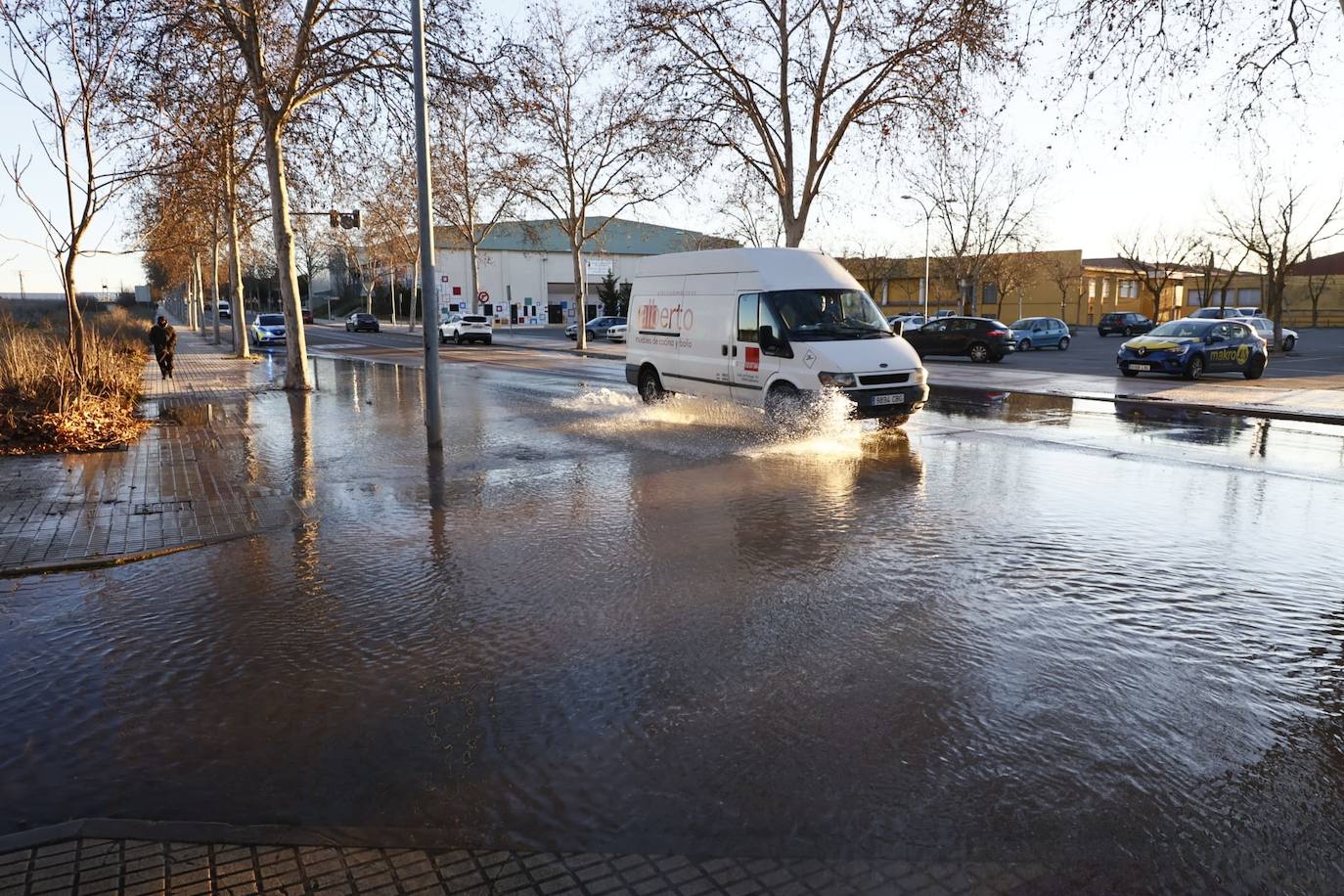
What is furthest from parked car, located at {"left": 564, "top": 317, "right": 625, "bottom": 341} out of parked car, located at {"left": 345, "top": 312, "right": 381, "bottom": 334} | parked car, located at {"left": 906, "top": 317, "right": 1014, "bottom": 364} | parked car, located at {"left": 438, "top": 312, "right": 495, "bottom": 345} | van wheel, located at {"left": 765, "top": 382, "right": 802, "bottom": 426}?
van wheel, located at {"left": 765, "top": 382, "right": 802, "bottom": 426}

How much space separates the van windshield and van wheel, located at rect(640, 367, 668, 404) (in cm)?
368

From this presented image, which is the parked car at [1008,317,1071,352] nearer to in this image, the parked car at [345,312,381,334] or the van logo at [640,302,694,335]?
the van logo at [640,302,694,335]

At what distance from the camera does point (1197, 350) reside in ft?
75.8

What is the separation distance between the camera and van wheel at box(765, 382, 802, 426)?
1234cm

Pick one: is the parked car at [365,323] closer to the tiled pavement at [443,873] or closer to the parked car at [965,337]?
the parked car at [965,337]

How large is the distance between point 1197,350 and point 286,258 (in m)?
22.0

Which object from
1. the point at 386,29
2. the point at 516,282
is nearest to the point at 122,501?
the point at 386,29

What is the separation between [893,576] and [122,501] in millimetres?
7018

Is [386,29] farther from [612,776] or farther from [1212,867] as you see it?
[1212,867]

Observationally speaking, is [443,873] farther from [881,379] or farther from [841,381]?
[881,379]

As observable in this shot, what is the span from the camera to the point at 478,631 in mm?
5020

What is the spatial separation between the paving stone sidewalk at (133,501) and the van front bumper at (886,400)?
700 centimetres

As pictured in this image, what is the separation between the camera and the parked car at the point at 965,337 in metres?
32.2

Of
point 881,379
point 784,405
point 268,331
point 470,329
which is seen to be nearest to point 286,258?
point 784,405
